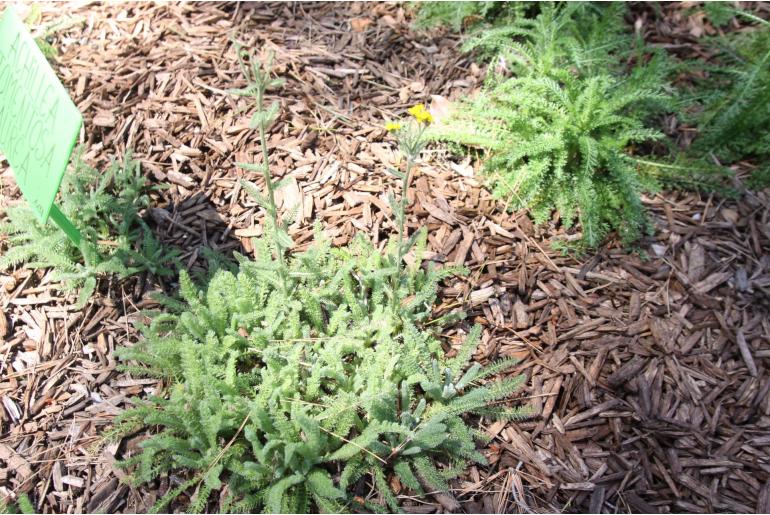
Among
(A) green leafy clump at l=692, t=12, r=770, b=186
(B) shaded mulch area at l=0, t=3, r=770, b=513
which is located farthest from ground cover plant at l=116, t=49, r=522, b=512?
(A) green leafy clump at l=692, t=12, r=770, b=186

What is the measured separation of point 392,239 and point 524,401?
834mm

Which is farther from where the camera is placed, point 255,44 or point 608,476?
point 255,44

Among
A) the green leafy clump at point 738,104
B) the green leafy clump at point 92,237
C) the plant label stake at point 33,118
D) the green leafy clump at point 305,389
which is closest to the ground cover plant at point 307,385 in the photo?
the green leafy clump at point 305,389

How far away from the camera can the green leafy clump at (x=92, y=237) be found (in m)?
2.43

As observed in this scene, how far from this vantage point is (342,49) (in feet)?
10.6

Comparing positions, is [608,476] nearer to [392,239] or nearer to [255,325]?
[392,239]

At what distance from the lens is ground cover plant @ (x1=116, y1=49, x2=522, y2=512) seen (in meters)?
1.99

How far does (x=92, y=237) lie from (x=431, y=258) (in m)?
1.44

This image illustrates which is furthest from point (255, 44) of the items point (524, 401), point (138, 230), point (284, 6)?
point (524, 401)

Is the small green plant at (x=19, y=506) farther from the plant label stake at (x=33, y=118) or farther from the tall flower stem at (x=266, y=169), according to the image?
the tall flower stem at (x=266, y=169)

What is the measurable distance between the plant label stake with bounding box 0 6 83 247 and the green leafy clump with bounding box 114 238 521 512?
1.97 feet

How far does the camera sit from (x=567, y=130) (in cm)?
264

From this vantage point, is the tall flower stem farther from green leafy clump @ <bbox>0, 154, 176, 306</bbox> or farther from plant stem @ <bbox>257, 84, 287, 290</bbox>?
green leafy clump @ <bbox>0, 154, 176, 306</bbox>

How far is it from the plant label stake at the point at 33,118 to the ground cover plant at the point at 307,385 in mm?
584
